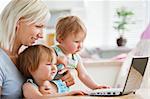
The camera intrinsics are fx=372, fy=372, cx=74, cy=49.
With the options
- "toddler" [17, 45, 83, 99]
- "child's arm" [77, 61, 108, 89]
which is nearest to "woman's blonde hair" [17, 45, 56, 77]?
"toddler" [17, 45, 83, 99]

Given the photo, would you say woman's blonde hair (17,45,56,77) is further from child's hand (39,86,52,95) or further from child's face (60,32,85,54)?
child's face (60,32,85,54)

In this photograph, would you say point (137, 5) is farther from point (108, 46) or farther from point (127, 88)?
point (127, 88)

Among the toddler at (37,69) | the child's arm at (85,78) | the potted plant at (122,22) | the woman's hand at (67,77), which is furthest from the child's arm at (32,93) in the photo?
the potted plant at (122,22)

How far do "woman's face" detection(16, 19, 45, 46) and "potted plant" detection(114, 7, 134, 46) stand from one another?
2880 millimetres

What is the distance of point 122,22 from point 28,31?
2984mm

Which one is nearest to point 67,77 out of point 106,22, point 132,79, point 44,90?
point 44,90

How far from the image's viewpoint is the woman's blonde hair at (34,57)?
4.70ft

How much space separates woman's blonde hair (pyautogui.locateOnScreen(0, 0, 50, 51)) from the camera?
1476 mm

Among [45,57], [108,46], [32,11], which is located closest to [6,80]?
[45,57]

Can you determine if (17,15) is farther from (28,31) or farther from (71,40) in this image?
(71,40)

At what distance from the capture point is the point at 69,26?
68.8 inches

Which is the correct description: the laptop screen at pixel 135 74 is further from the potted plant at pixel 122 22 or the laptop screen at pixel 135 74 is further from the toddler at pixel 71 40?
the potted plant at pixel 122 22

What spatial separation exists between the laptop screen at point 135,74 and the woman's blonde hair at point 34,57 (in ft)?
0.99

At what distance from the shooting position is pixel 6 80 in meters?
1.46
